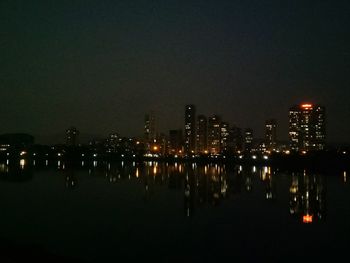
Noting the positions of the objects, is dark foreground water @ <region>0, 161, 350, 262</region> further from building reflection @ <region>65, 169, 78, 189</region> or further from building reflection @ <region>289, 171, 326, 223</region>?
building reflection @ <region>65, 169, 78, 189</region>

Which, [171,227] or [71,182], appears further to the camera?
[71,182]

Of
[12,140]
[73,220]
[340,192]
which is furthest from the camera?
[12,140]

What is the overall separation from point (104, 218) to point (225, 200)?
35.6 ft

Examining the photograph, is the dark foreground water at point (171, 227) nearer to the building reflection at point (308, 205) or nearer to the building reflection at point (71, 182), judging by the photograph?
the building reflection at point (308, 205)

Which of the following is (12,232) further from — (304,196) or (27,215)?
(304,196)

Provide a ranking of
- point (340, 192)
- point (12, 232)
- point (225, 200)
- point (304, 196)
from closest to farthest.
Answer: point (12, 232), point (225, 200), point (304, 196), point (340, 192)

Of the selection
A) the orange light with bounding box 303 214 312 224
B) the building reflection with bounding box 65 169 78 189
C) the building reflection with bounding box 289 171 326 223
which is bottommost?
the orange light with bounding box 303 214 312 224

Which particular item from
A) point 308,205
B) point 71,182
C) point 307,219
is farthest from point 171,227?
point 71,182

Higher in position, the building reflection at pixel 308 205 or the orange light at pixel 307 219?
the building reflection at pixel 308 205

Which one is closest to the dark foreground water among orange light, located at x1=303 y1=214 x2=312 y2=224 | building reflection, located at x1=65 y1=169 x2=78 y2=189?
orange light, located at x1=303 y1=214 x2=312 y2=224

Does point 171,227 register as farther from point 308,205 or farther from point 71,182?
point 71,182

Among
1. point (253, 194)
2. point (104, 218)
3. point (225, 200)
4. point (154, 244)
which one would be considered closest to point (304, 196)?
point (253, 194)

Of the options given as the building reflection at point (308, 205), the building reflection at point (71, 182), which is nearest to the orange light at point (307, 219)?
the building reflection at point (308, 205)

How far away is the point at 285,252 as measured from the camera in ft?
46.4
